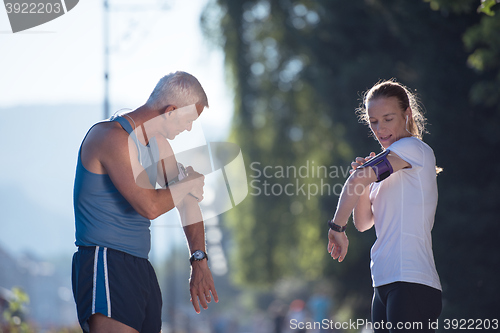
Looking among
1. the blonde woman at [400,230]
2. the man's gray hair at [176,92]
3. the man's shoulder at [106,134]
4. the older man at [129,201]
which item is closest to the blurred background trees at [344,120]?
the blonde woman at [400,230]

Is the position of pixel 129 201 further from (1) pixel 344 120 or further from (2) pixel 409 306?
(1) pixel 344 120

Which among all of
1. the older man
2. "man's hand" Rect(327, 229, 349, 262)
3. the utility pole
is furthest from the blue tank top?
the utility pole

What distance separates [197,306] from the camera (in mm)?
3219

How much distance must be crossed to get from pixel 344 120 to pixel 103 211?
41.0ft

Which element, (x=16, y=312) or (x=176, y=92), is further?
(x=16, y=312)

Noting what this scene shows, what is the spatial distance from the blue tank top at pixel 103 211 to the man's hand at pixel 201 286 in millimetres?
364

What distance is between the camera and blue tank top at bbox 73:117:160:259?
2994 millimetres

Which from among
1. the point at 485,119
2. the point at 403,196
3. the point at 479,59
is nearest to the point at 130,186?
the point at 403,196

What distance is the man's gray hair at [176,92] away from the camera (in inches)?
123

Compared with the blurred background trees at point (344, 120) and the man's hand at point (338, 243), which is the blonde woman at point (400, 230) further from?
the blurred background trees at point (344, 120)

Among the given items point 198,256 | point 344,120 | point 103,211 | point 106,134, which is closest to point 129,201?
point 103,211

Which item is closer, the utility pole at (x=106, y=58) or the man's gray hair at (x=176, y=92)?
the man's gray hair at (x=176, y=92)

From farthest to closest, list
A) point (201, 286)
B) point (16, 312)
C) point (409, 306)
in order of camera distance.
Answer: point (16, 312) → point (201, 286) → point (409, 306)

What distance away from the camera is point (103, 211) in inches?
118
